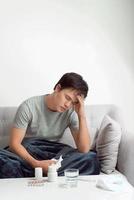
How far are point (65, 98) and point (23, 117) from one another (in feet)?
1.04

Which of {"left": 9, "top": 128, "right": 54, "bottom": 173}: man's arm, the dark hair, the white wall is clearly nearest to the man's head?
the dark hair

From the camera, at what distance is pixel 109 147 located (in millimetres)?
2506

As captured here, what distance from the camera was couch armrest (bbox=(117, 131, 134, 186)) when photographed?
240 cm

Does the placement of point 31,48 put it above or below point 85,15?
below

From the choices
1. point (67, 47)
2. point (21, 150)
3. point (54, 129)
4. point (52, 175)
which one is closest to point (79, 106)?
point (54, 129)

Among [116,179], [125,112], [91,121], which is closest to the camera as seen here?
[116,179]

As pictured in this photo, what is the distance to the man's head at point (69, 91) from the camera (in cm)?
238

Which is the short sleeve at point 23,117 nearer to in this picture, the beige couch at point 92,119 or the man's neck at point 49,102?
the man's neck at point 49,102

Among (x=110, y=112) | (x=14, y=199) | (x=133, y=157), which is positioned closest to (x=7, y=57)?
(x=110, y=112)

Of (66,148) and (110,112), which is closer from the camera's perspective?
(66,148)

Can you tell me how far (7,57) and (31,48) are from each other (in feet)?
0.72

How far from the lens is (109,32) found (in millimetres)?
3262

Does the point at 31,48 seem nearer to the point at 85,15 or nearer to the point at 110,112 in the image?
the point at 85,15

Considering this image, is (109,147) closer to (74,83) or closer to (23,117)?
(74,83)
